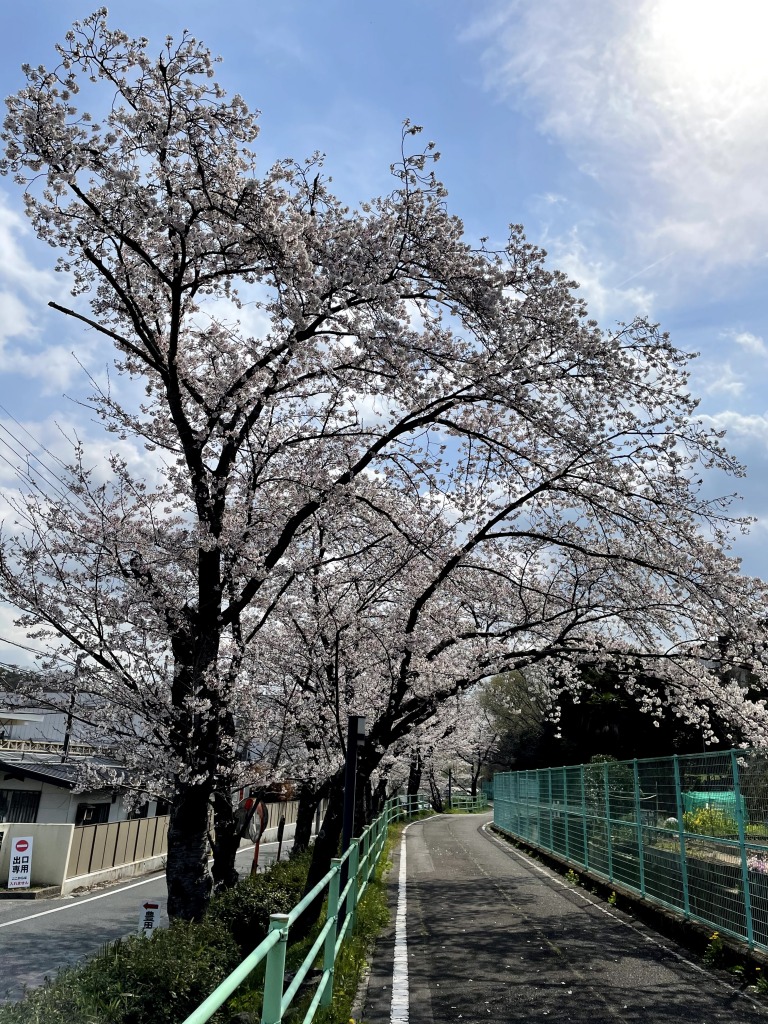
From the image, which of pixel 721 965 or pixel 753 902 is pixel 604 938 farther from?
pixel 753 902

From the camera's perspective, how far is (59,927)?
15.9m

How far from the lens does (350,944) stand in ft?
25.2

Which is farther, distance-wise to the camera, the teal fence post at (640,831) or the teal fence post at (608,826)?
the teal fence post at (608,826)

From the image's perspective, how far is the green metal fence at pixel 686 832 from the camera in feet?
23.1

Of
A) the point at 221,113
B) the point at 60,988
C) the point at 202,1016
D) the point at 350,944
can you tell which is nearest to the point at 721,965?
the point at 350,944

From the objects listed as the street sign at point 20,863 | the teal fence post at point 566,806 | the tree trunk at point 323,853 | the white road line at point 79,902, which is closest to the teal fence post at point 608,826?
the teal fence post at point 566,806

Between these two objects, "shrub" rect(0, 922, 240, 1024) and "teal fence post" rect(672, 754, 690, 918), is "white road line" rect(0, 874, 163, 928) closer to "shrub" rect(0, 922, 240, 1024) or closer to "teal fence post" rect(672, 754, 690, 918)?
"shrub" rect(0, 922, 240, 1024)

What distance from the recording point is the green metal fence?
7047mm

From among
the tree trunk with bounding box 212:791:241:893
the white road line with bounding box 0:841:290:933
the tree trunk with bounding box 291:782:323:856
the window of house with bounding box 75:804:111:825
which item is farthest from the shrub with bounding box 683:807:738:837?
the window of house with bounding box 75:804:111:825

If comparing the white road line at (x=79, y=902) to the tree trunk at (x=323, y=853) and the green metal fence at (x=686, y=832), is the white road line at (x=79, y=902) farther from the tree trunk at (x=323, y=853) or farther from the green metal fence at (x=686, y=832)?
the green metal fence at (x=686, y=832)

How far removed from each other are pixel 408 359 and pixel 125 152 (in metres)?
3.05

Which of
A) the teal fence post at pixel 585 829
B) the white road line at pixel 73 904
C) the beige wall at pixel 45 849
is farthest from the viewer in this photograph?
the beige wall at pixel 45 849

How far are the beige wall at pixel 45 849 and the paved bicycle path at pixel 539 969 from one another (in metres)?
13.1

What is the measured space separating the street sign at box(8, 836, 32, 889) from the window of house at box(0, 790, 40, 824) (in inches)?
239
